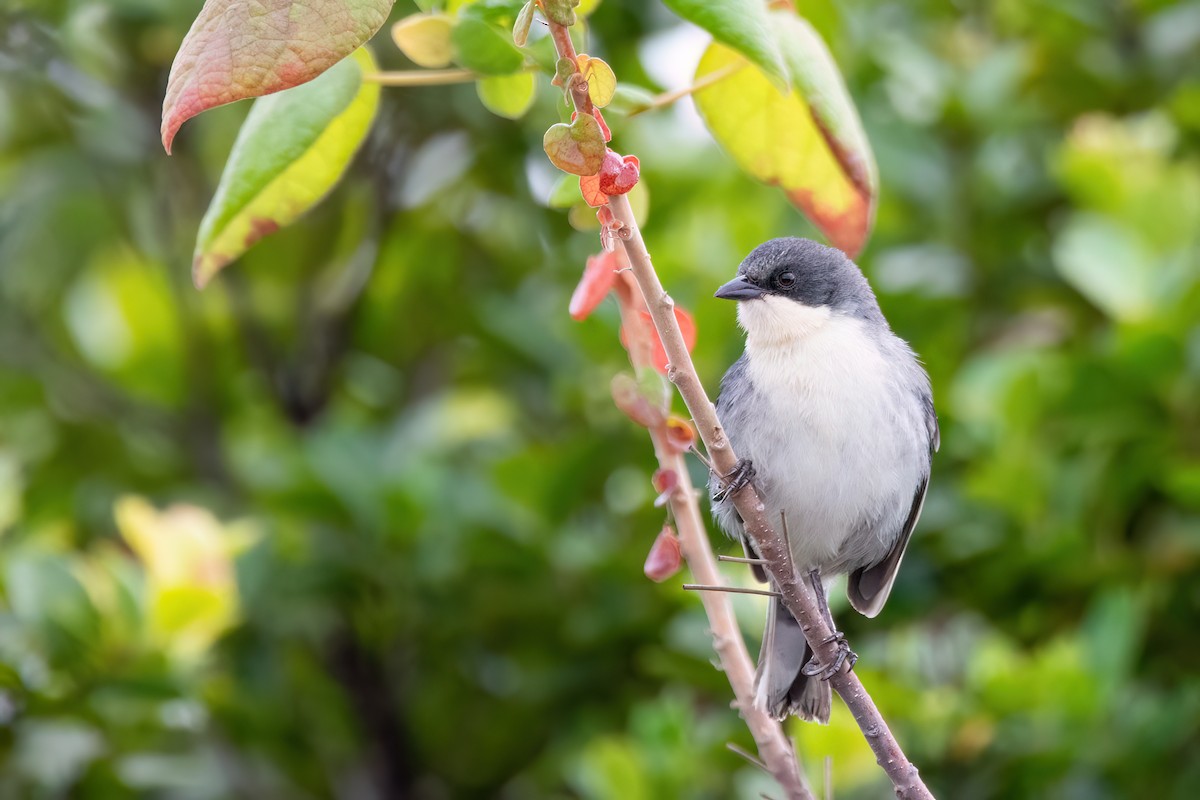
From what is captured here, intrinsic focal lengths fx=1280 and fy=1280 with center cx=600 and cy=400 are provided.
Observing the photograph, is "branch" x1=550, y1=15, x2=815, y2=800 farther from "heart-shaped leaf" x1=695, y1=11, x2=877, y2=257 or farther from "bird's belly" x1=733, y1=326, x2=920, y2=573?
"bird's belly" x1=733, y1=326, x2=920, y2=573

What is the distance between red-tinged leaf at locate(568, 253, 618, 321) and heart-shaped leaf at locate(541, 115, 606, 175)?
179 millimetres

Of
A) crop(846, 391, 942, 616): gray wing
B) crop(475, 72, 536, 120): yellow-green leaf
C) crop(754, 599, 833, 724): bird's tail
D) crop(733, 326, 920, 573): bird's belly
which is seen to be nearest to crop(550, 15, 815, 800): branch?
crop(475, 72, 536, 120): yellow-green leaf

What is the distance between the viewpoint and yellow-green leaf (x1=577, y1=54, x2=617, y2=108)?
4.00 ft

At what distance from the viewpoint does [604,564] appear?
128 inches

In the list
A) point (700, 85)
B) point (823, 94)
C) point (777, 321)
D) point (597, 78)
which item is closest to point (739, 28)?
point (597, 78)

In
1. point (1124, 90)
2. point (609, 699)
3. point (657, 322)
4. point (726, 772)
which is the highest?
point (657, 322)

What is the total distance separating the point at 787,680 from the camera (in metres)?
2.45

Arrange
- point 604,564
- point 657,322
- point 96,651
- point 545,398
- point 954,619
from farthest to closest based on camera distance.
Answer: point 545,398, point 954,619, point 604,564, point 96,651, point 657,322

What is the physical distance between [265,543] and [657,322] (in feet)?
7.79

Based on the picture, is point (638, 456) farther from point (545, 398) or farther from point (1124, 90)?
point (1124, 90)

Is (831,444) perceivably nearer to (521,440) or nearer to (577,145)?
(521,440)

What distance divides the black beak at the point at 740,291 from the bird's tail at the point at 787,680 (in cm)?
59

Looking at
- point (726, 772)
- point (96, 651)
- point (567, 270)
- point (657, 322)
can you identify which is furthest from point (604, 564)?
point (657, 322)

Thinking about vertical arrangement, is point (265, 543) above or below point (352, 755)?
above
